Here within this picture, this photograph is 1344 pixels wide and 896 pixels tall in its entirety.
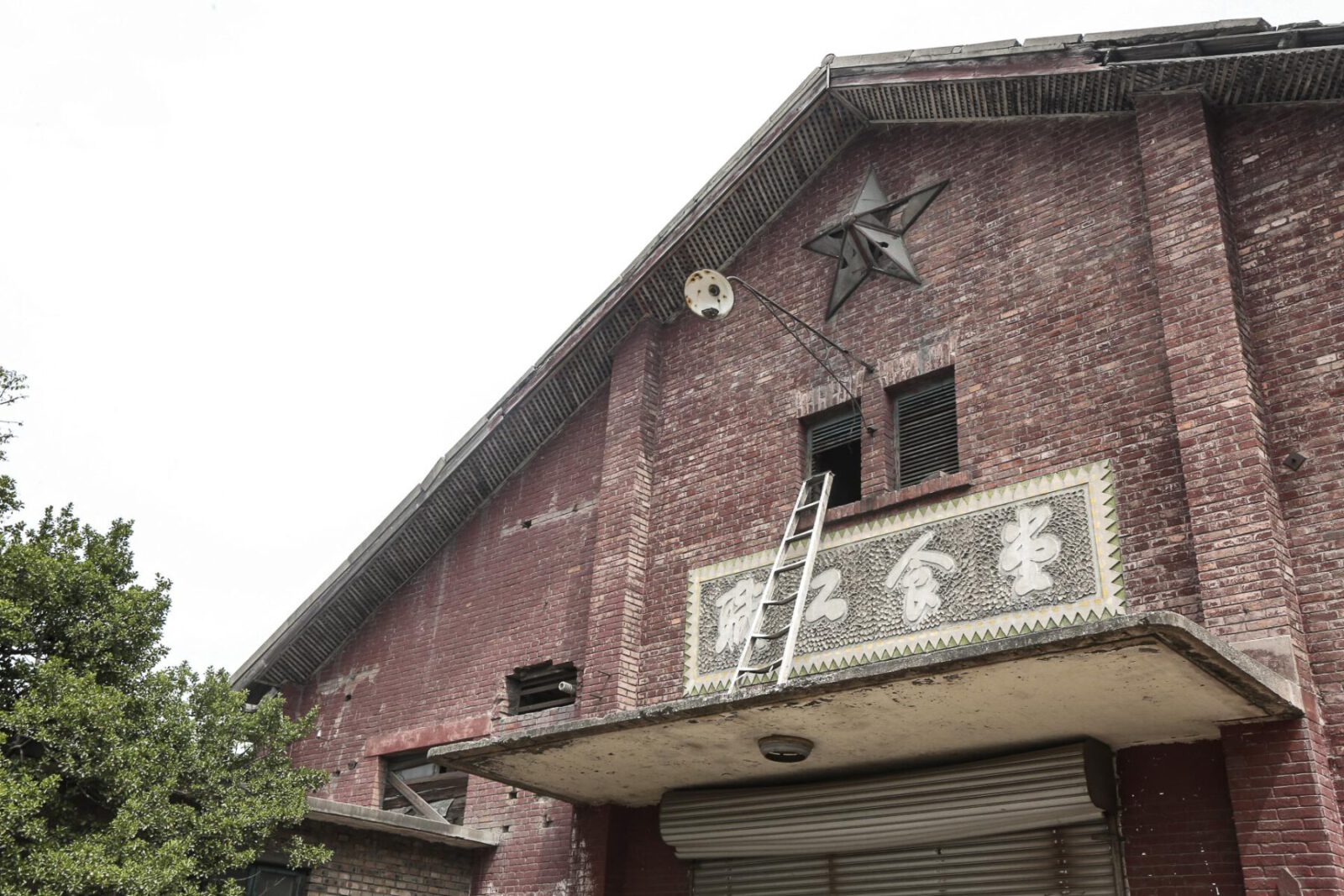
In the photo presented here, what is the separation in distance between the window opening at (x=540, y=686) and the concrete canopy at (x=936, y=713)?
218cm

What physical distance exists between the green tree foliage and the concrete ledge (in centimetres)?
29

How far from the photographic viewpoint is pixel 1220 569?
826cm

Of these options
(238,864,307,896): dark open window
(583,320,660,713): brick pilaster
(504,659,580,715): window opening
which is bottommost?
(238,864,307,896): dark open window

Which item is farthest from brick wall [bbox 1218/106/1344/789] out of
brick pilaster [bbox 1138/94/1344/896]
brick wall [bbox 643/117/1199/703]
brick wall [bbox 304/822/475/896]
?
brick wall [bbox 304/822/475/896]

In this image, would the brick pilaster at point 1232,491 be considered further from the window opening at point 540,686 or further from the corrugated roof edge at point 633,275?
the window opening at point 540,686

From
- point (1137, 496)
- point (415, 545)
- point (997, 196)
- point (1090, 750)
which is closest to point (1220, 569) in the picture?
point (1137, 496)

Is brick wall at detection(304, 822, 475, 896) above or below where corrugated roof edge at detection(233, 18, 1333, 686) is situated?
below

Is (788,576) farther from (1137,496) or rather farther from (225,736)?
(225,736)

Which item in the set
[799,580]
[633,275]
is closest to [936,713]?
[799,580]

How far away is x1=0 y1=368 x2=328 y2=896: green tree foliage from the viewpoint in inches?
345

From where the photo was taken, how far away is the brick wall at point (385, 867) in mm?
11094

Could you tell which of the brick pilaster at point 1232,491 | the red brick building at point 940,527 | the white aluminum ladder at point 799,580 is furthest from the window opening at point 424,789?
the brick pilaster at point 1232,491

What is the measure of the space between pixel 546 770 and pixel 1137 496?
5.38 meters

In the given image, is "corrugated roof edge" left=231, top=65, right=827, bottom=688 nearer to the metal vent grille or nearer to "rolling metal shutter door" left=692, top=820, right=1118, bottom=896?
the metal vent grille
